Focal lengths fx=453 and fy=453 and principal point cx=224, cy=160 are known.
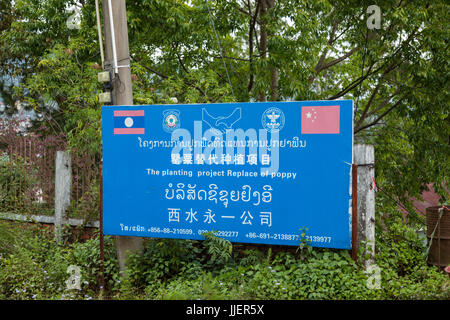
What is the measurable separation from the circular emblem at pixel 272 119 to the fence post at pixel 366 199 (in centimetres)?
96

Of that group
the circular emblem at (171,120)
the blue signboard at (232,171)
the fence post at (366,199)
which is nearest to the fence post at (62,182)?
the blue signboard at (232,171)

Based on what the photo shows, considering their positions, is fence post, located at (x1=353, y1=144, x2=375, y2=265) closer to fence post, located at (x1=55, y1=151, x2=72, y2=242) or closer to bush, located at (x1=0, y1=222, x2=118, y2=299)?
bush, located at (x1=0, y1=222, x2=118, y2=299)

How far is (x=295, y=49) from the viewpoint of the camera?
935 centimetres

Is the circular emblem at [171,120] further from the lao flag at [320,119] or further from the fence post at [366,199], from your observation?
the fence post at [366,199]

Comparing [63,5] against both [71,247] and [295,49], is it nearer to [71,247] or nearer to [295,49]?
[295,49]

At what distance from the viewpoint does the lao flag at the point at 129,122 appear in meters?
5.84

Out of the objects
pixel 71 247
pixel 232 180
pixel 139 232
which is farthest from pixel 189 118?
pixel 71 247

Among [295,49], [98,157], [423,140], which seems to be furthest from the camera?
[423,140]

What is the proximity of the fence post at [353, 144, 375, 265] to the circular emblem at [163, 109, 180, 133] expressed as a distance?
2221 millimetres

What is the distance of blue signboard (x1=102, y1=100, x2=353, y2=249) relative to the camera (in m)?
5.06

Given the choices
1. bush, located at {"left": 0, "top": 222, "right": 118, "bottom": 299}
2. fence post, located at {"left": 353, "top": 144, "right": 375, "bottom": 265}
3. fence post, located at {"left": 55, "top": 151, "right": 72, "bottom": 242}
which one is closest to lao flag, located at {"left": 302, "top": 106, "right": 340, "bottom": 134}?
fence post, located at {"left": 353, "top": 144, "right": 375, "bottom": 265}

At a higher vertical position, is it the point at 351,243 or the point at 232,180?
the point at 232,180

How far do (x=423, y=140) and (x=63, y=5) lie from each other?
8.60 metres

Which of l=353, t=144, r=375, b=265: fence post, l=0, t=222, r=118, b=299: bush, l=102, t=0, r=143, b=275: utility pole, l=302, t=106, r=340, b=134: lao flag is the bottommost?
l=0, t=222, r=118, b=299: bush
